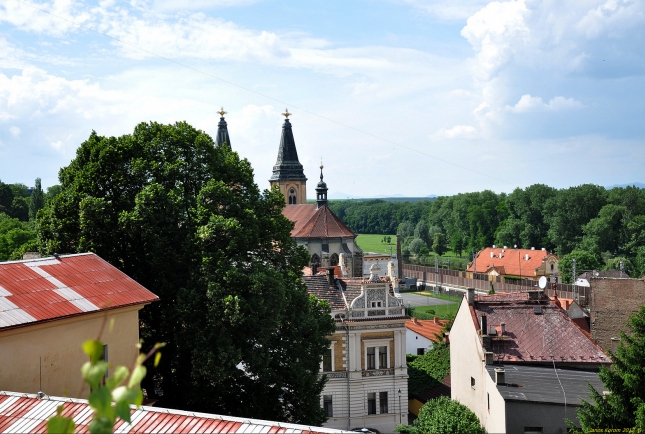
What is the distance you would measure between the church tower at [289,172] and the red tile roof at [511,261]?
2620cm

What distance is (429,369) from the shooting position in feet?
116

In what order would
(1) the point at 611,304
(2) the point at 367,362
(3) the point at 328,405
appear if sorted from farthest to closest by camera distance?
1. (2) the point at 367,362
2. (3) the point at 328,405
3. (1) the point at 611,304

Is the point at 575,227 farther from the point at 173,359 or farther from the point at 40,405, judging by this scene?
the point at 40,405

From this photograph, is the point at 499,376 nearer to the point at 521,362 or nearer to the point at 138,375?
the point at 521,362

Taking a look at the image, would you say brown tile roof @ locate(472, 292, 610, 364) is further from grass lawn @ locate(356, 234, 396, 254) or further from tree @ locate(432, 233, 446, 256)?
grass lawn @ locate(356, 234, 396, 254)

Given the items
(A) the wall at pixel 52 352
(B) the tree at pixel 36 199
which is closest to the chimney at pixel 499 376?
(A) the wall at pixel 52 352

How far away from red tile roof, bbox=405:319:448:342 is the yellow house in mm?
26046

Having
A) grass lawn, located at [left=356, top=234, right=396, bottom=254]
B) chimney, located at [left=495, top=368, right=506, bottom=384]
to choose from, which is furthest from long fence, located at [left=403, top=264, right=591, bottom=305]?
grass lawn, located at [left=356, top=234, right=396, bottom=254]

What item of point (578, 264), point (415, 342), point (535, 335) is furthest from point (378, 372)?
point (578, 264)

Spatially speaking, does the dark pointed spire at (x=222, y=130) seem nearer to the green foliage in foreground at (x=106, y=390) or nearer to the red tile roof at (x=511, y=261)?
the red tile roof at (x=511, y=261)

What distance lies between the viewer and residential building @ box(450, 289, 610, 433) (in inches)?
722

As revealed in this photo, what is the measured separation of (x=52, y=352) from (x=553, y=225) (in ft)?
299

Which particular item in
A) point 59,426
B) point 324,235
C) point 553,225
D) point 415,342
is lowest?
point 415,342

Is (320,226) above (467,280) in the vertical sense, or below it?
above
